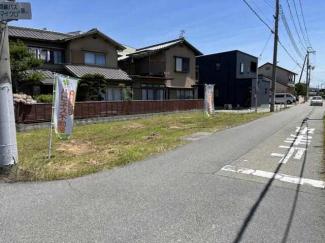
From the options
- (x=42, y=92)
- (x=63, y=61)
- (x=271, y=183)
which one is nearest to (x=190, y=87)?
(x=63, y=61)

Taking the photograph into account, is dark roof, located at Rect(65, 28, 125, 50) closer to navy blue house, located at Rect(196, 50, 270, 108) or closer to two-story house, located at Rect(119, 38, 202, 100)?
two-story house, located at Rect(119, 38, 202, 100)

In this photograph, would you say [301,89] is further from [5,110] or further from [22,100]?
[5,110]

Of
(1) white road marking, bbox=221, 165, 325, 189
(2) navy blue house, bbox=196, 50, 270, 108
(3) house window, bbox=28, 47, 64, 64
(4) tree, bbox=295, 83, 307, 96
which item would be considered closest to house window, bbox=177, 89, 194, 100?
(2) navy blue house, bbox=196, 50, 270, 108

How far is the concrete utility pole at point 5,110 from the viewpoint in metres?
5.25

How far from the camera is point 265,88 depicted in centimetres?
3769

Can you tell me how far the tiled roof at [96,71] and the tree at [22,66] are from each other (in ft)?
9.43

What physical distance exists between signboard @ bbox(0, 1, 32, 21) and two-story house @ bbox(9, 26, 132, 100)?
41.7 feet

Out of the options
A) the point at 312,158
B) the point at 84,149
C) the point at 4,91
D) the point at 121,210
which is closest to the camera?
the point at 121,210

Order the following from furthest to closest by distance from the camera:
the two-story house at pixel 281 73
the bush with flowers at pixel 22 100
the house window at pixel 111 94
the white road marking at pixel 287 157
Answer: the two-story house at pixel 281 73, the house window at pixel 111 94, the bush with flowers at pixel 22 100, the white road marking at pixel 287 157

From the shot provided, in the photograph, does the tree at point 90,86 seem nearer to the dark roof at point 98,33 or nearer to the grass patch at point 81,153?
the dark roof at point 98,33

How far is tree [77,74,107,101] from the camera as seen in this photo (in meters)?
17.5

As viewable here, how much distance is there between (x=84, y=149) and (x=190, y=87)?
70.3 feet

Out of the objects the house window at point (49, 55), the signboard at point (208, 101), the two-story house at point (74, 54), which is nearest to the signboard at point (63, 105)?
the signboard at point (208, 101)

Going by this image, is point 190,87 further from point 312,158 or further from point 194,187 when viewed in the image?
point 194,187
